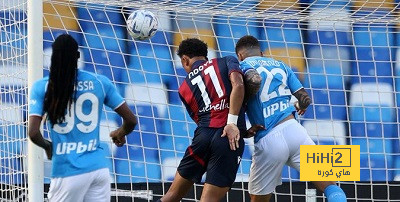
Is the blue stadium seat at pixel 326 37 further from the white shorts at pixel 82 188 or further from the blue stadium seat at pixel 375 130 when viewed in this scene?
the white shorts at pixel 82 188

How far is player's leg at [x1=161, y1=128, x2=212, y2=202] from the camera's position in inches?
284

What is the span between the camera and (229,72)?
7141 mm

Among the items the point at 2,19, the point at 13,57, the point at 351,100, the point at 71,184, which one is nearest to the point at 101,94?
the point at 71,184

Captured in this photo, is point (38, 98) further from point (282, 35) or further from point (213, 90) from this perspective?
point (282, 35)

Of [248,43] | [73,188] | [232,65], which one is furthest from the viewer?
[248,43]

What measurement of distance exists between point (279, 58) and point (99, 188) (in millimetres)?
4713

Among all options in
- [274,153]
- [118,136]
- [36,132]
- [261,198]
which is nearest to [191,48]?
[274,153]

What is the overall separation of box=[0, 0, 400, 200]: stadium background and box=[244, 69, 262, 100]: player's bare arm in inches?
94.9

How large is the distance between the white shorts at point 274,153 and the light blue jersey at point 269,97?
6cm

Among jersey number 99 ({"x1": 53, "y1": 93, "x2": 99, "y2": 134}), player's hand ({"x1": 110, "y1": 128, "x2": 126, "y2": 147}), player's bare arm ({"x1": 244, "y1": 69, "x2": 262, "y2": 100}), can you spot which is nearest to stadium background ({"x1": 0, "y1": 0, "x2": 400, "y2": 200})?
player's bare arm ({"x1": 244, "y1": 69, "x2": 262, "y2": 100})

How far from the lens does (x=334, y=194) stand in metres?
7.36

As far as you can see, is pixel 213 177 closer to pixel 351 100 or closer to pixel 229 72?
pixel 229 72

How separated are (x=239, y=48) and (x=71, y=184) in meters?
2.48

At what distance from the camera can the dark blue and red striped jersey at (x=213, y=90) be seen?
7.19 meters
